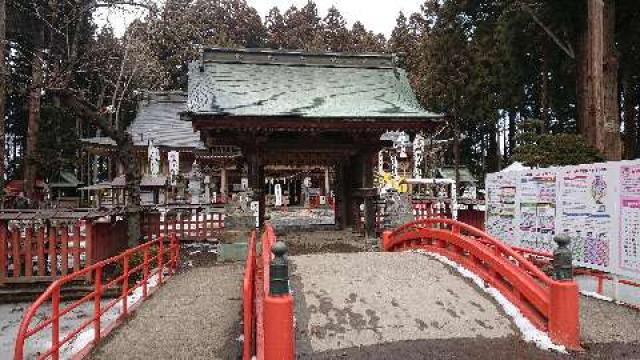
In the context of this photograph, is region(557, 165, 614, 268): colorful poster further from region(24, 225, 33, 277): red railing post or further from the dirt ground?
region(24, 225, 33, 277): red railing post

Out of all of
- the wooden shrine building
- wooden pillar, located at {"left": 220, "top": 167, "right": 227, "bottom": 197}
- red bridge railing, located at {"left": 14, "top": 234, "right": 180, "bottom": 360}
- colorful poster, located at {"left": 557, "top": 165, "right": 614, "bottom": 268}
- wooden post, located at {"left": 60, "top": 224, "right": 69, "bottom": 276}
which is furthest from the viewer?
wooden pillar, located at {"left": 220, "top": 167, "right": 227, "bottom": 197}

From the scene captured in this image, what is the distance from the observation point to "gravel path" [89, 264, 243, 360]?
644 cm

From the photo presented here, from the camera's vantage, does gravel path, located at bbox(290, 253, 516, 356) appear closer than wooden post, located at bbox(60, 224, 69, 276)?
Yes

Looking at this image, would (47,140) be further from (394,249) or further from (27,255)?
(394,249)

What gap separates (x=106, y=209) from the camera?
492 inches

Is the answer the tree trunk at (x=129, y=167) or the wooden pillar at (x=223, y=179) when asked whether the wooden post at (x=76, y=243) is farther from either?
the wooden pillar at (x=223, y=179)

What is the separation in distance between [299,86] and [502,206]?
285 inches

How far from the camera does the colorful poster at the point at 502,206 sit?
34.8 feet

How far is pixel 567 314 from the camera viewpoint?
238 inches

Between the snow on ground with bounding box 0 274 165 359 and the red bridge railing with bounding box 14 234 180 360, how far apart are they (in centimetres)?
6

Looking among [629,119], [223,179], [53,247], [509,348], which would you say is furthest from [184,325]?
[629,119]

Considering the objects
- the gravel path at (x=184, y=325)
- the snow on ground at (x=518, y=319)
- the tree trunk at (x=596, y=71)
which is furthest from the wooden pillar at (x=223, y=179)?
the snow on ground at (x=518, y=319)

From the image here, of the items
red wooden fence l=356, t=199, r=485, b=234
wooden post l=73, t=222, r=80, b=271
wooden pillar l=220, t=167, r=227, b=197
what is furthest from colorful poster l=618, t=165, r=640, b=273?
wooden pillar l=220, t=167, r=227, b=197

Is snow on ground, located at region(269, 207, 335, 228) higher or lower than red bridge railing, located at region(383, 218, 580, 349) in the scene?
lower
